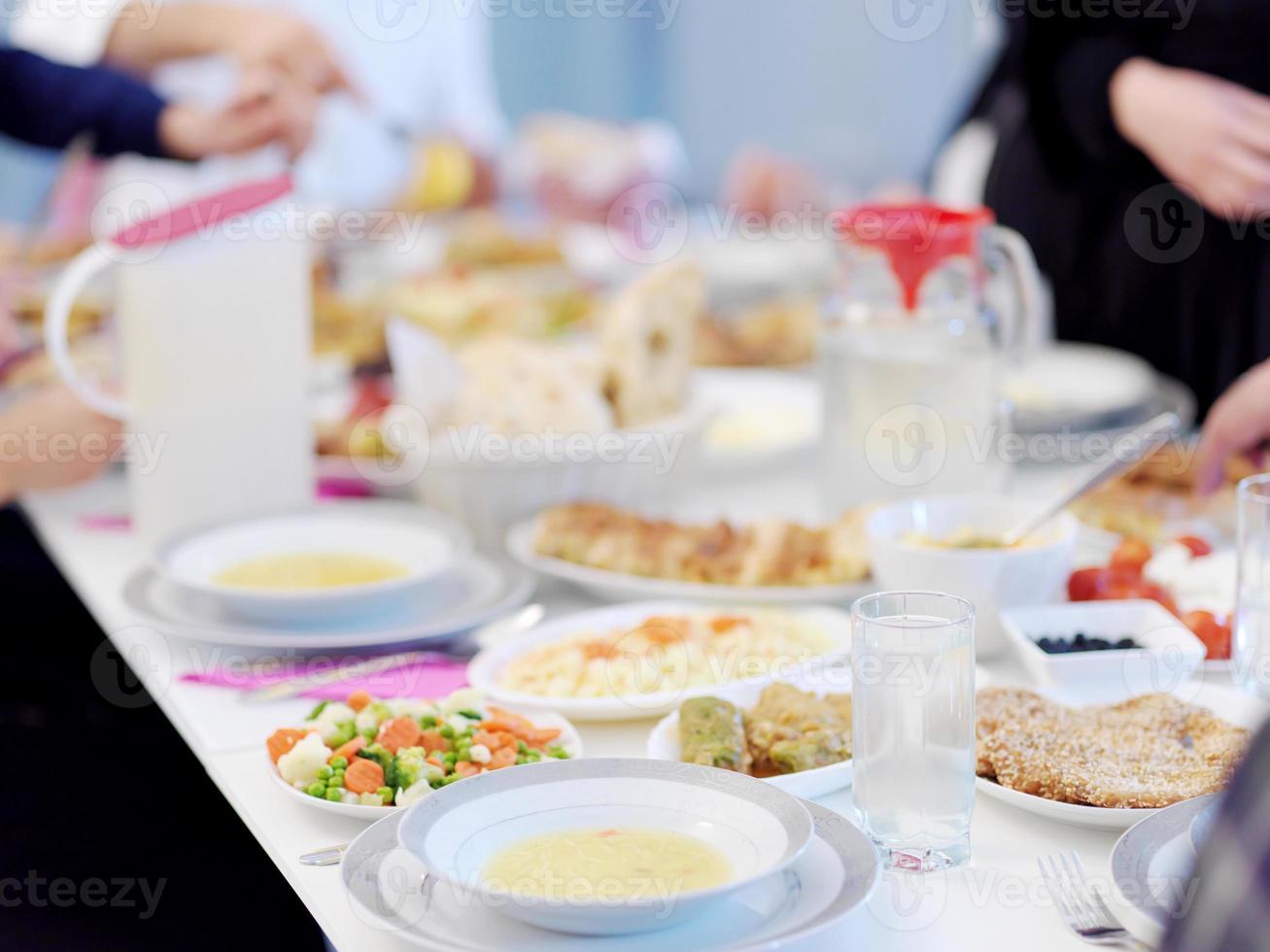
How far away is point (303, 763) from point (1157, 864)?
0.49 m

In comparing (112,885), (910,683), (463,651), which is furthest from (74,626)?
(910,683)

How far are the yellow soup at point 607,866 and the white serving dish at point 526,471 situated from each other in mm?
647

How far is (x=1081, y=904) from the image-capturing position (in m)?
0.77

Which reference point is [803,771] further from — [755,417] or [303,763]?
[755,417]

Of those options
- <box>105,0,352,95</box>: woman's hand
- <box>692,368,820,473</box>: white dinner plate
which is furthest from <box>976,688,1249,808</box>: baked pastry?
<box>105,0,352,95</box>: woman's hand

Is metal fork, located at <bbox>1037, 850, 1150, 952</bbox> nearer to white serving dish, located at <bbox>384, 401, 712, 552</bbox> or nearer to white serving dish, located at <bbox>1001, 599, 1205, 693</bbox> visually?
white serving dish, located at <bbox>1001, 599, 1205, 693</bbox>

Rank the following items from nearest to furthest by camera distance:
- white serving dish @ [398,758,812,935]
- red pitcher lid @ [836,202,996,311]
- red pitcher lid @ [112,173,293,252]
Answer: white serving dish @ [398,758,812,935] → red pitcher lid @ [836,202,996,311] → red pitcher lid @ [112,173,293,252]

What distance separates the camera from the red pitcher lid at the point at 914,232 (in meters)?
1.33

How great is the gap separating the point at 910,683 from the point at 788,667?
238 millimetres

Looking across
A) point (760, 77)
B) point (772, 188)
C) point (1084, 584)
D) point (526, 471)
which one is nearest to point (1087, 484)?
point (1084, 584)

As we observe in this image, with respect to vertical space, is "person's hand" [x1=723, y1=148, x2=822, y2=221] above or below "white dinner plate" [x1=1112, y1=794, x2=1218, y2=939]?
above

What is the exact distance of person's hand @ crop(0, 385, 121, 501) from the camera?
1.53 meters

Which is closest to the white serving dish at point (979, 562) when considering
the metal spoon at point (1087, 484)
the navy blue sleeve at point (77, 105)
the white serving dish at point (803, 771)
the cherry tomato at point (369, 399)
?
the metal spoon at point (1087, 484)

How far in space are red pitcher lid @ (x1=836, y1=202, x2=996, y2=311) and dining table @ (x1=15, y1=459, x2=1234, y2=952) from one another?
386 mm
